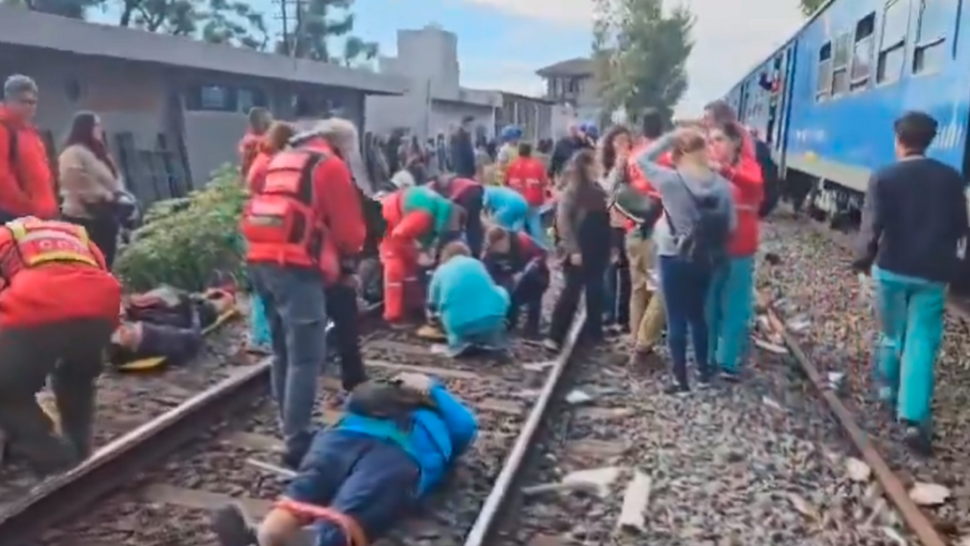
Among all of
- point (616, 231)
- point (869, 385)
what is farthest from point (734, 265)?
point (616, 231)

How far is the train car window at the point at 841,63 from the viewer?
514 inches

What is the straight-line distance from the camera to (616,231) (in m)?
9.22

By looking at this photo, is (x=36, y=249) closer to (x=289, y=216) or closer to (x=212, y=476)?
(x=289, y=216)

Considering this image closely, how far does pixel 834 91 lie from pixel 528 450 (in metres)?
9.51

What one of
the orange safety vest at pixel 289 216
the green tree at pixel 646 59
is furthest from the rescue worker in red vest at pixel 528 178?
the green tree at pixel 646 59

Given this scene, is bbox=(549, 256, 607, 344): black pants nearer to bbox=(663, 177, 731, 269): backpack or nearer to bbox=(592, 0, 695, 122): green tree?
bbox=(663, 177, 731, 269): backpack

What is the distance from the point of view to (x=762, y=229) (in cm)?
1877

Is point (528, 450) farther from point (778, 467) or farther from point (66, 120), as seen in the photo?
point (66, 120)

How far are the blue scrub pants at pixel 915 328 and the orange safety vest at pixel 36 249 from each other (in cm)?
423

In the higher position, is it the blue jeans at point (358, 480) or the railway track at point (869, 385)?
the blue jeans at point (358, 480)

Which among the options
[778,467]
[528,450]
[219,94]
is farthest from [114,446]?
[219,94]

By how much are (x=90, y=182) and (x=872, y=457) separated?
5.37m

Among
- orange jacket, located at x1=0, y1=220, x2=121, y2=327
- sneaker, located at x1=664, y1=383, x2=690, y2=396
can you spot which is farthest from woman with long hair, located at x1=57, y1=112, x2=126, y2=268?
sneaker, located at x1=664, y1=383, x2=690, y2=396

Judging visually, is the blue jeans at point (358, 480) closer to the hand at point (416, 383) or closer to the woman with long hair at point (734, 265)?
the hand at point (416, 383)
